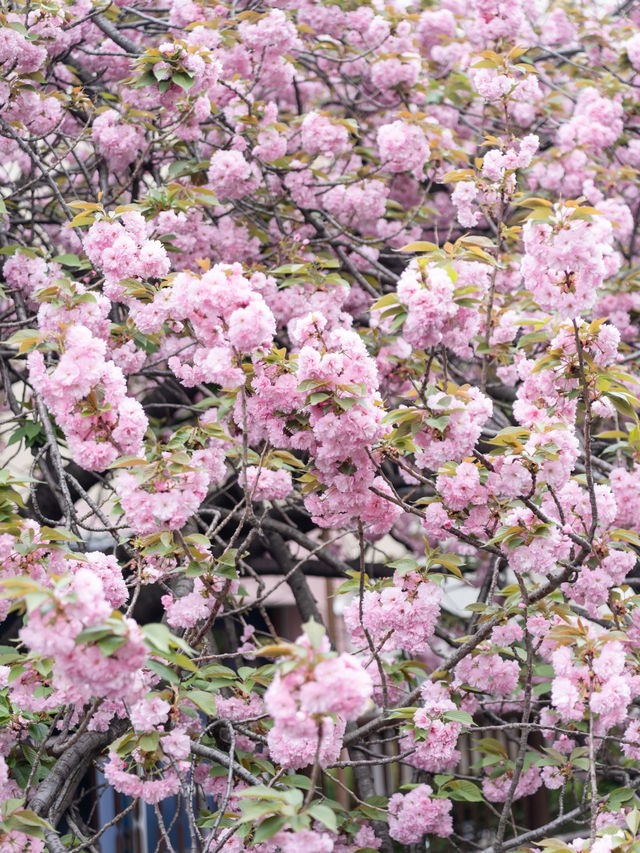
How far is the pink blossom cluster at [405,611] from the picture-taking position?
2.74 metres

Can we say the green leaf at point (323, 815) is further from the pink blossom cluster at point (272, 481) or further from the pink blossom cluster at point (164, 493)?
the pink blossom cluster at point (272, 481)

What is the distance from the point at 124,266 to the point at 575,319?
1.16 metres

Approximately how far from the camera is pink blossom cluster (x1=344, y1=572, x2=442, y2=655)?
2.74 metres

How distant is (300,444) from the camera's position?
2527 mm

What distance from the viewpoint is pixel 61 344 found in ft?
7.67

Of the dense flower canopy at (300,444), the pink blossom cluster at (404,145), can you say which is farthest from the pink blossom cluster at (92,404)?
the pink blossom cluster at (404,145)

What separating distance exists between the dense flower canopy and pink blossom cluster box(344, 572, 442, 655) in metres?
0.01

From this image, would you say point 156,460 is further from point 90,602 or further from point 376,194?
point 376,194

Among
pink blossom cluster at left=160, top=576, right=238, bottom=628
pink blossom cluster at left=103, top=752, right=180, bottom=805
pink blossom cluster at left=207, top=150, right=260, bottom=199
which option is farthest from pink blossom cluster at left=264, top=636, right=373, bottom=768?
pink blossom cluster at left=207, top=150, right=260, bottom=199

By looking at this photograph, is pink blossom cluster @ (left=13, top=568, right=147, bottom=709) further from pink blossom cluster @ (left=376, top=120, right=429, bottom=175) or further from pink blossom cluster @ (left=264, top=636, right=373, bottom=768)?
pink blossom cluster @ (left=376, top=120, right=429, bottom=175)

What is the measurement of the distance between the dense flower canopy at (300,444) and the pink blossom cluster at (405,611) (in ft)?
0.03

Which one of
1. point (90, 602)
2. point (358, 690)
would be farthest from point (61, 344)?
point (358, 690)

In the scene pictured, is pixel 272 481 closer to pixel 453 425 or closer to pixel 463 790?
pixel 453 425

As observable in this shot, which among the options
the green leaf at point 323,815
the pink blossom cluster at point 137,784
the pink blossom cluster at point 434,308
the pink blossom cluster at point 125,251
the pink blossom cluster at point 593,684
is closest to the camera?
the green leaf at point 323,815
